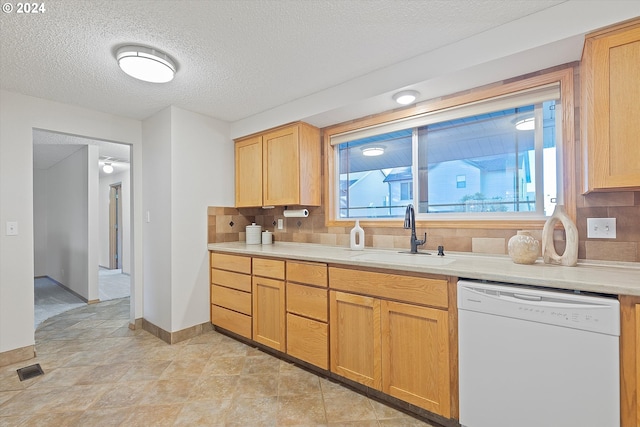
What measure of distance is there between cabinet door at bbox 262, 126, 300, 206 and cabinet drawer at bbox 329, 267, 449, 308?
102 cm

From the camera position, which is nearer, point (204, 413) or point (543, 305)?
point (543, 305)

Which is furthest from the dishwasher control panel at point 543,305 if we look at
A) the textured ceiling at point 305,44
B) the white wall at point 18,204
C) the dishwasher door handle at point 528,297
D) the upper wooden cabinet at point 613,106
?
the white wall at point 18,204

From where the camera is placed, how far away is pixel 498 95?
1.94 metres

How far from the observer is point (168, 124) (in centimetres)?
279

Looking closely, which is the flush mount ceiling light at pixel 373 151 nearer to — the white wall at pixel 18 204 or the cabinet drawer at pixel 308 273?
the cabinet drawer at pixel 308 273

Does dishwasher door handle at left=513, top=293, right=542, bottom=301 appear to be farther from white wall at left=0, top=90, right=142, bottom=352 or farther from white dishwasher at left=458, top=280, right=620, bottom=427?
white wall at left=0, top=90, right=142, bottom=352

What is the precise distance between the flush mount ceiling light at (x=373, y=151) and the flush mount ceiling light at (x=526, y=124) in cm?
106

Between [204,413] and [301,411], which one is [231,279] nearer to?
[204,413]

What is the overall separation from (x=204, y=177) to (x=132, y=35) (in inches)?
59.7

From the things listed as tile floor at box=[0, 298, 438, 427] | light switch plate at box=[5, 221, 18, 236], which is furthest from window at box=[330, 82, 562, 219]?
light switch plate at box=[5, 221, 18, 236]

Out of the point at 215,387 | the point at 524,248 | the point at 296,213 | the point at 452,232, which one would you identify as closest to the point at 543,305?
the point at 524,248

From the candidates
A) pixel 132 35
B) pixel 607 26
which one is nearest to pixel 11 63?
pixel 132 35

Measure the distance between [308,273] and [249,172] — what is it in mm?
1557

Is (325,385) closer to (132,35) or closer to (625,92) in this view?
(625,92)
